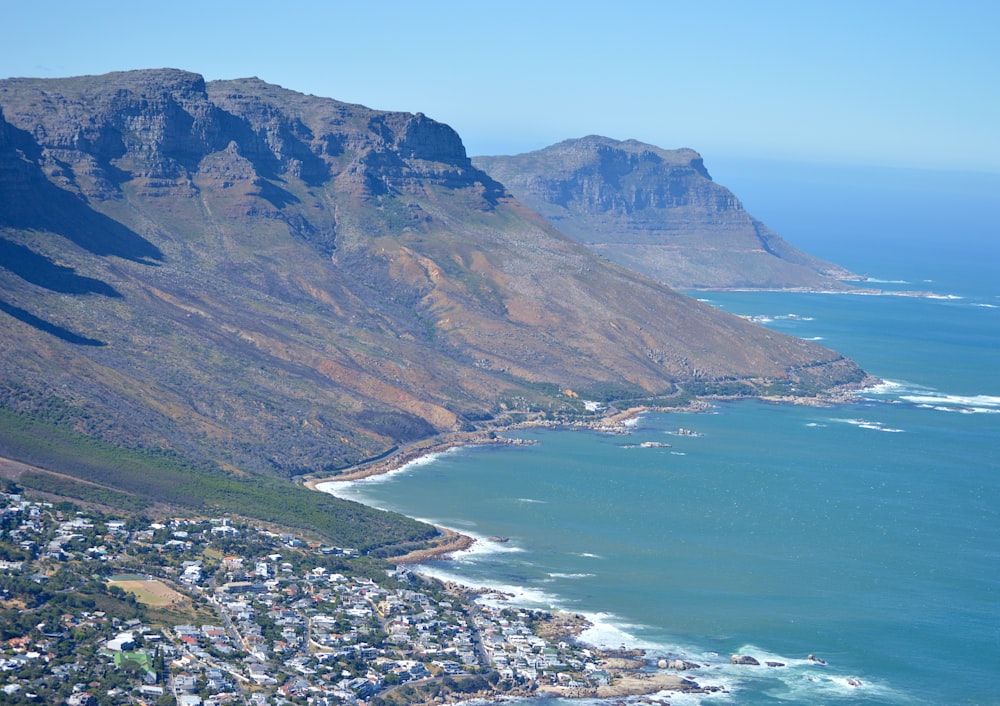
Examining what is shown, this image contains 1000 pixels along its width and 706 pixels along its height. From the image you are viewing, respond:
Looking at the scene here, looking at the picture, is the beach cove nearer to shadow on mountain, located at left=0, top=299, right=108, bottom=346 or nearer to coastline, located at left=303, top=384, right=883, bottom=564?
coastline, located at left=303, top=384, right=883, bottom=564

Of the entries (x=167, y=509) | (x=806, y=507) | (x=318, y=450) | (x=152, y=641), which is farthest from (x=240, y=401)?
(x=152, y=641)

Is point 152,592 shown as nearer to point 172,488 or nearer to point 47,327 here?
point 172,488

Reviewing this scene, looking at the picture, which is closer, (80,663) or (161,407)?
(80,663)

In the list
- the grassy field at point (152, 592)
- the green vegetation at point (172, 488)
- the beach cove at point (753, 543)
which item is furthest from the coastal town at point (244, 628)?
the green vegetation at point (172, 488)

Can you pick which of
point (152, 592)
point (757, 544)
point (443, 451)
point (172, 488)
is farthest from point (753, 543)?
point (152, 592)

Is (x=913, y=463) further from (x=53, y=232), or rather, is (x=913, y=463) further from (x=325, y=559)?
(x=53, y=232)

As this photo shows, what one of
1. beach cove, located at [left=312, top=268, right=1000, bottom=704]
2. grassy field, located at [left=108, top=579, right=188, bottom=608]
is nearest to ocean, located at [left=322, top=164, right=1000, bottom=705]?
beach cove, located at [left=312, top=268, right=1000, bottom=704]

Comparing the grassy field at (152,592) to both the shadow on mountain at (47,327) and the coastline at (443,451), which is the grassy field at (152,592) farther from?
the shadow on mountain at (47,327)

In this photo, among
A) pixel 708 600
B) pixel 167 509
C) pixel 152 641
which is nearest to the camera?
pixel 152 641
